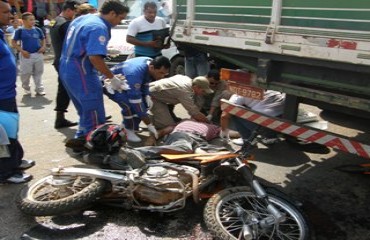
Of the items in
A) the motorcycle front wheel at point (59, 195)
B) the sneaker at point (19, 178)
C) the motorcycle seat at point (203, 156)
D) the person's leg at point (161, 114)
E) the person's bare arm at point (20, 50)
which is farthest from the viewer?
the person's bare arm at point (20, 50)

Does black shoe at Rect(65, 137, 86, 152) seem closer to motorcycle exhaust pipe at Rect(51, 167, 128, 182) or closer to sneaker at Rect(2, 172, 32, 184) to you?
sneaker at Rect(2, 172, 32, 184)

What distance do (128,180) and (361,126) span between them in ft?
11.7

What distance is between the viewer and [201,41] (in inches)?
154

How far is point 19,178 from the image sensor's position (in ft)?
11.6

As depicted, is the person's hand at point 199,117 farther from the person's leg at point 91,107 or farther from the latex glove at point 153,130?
the person's leg at point 91,107

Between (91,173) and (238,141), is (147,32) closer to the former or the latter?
(238,141)

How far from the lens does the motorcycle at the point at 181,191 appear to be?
8.56ft

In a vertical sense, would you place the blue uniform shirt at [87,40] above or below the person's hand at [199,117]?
above

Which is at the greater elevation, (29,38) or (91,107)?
(29,38)

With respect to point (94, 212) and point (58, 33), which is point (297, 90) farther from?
point (58, 33)

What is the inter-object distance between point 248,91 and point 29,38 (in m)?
4.76

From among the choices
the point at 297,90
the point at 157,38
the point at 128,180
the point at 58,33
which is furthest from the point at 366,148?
the point at 58,33

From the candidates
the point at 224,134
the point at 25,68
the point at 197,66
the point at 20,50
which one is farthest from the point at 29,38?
the point at 224,134

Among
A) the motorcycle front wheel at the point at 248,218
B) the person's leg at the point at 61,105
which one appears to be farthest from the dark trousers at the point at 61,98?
the motorcycle front wheel at the point at 248,218
